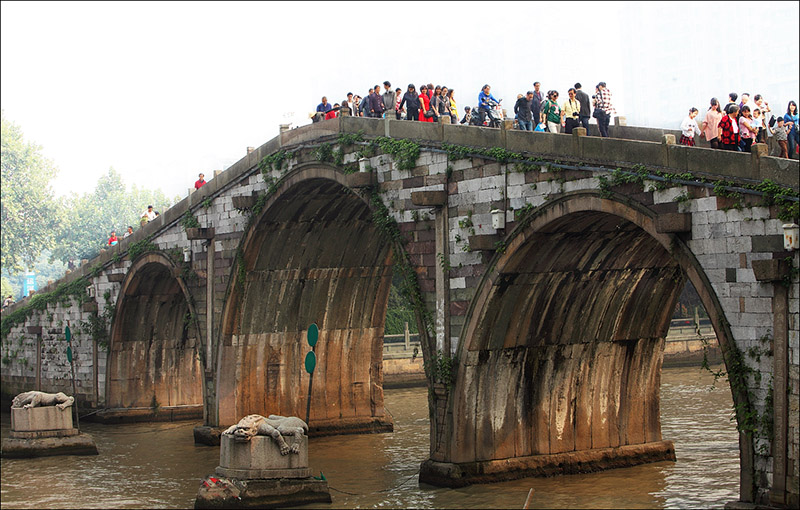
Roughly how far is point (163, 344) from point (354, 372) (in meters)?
9.38

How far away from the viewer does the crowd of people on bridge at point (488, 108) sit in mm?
20356

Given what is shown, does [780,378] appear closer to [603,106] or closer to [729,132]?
[729,132]

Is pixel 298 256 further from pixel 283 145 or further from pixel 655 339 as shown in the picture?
pixel 655 339

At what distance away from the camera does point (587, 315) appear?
2138 cm

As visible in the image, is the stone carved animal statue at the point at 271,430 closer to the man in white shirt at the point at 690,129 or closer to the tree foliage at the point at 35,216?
the man in white shirt at the point at 690,129

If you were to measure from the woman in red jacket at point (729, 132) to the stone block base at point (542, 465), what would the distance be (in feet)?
→ 24.6

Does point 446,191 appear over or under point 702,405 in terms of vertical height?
over

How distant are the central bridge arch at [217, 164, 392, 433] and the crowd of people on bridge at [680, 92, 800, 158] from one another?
11.7 m

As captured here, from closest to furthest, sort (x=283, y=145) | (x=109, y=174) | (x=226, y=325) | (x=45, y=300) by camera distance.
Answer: (x=283, y=145)
(x=226, y=325)
(x=45, y=300)
(x=109, y=174)

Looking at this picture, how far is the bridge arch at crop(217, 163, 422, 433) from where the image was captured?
2861 centimetres

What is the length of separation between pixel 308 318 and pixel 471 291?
989 cm

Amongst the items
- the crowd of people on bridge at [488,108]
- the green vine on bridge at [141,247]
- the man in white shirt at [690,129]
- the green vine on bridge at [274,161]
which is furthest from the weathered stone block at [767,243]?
the green vine on bridge at [141,247]

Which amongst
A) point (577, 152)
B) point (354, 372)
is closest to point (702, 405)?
point (354, 372)

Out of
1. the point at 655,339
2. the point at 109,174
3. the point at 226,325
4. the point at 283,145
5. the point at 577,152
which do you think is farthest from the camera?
the point at 109,174
